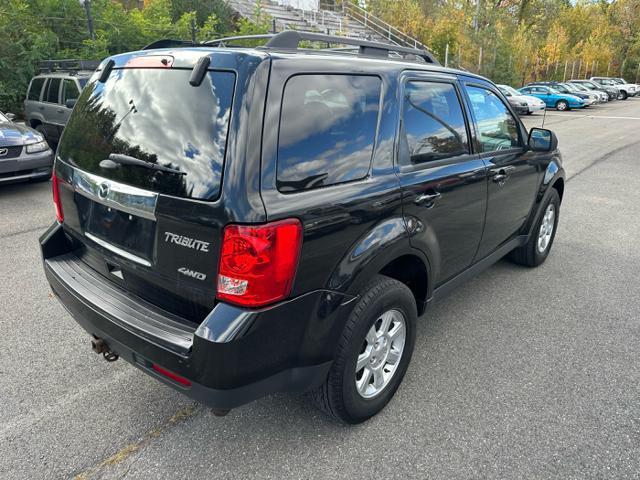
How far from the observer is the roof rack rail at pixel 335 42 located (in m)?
2.54

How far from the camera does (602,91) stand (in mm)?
35219

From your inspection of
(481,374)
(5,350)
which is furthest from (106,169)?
(481,374)

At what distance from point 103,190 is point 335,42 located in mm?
1478

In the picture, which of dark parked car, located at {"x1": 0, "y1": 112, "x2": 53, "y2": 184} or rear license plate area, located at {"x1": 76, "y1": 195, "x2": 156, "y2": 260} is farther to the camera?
dark parked car, located at {"x1": 0, "y1": 112, "x2": 53, "y2": 184}

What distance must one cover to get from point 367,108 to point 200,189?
0.98 meters

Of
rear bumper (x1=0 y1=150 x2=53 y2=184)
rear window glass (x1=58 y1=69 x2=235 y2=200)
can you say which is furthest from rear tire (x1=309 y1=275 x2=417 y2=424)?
rear bumper (x1=0 y1=150 x2=53 y2=184)

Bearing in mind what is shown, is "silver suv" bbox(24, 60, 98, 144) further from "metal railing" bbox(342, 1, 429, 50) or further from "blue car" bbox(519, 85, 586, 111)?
"blue car" bbox(519, 85, 586, 111)

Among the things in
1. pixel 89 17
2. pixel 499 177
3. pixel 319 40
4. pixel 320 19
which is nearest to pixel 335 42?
pixel 319 40

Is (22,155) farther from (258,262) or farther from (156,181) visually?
(258,262)

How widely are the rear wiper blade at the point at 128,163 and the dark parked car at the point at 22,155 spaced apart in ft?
18.6

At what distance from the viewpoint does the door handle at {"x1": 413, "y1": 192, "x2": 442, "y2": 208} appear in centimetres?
266

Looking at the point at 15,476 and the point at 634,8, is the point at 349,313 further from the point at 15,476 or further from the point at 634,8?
the point at 634,8

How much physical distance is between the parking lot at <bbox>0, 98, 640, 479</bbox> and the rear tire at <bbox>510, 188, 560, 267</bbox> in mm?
510

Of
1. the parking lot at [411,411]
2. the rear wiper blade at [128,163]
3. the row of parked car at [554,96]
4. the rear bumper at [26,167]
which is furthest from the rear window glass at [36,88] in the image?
the row of parked car at [554,96]
